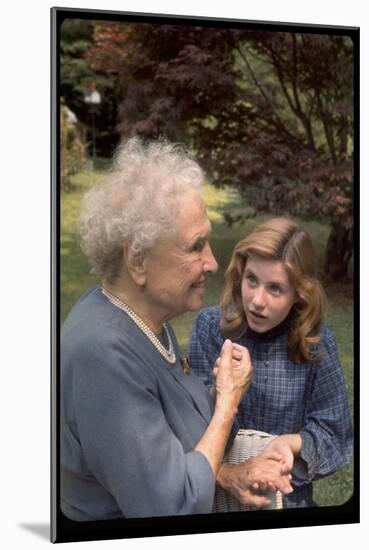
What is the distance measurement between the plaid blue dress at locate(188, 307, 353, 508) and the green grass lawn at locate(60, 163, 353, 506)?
63mm

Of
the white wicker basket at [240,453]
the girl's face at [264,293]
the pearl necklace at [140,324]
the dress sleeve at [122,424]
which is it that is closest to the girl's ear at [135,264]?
the pearl necklace at [140,324]

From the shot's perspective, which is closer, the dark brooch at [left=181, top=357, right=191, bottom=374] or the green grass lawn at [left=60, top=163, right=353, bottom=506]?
the green grass lawn at [left=60, top=163, right=353, bottom=506]

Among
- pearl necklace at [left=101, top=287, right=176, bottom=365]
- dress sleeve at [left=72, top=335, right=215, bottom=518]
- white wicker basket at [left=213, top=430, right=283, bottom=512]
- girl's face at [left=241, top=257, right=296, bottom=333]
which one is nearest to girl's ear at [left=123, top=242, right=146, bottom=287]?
pearl necklace at [left=101, top=287, right=176, bottom=365]

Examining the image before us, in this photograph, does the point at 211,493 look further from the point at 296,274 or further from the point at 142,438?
the point at 296,274

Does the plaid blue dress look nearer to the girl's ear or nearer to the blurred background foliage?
the blurred background foliage

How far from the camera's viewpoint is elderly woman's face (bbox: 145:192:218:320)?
6.74m

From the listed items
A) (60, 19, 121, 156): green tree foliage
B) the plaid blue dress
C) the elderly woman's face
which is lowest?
the plaid blue dress

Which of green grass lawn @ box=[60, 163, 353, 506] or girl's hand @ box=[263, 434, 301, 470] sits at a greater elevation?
green grass lawn @ box=[60, 163, 353, 506]

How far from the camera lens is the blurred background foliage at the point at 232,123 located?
6.79 metres

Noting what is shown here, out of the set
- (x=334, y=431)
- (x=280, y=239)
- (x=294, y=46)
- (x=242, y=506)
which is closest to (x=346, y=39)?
(x=294, y=46)

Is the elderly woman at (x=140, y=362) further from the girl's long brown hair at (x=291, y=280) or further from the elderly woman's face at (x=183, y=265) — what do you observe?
the girl's long brown hair at (x=291, y=280)

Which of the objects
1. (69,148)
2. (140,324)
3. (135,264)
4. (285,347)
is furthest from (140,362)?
(69,148)

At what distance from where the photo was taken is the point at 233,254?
23.0 ft

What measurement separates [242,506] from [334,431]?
705 mm
